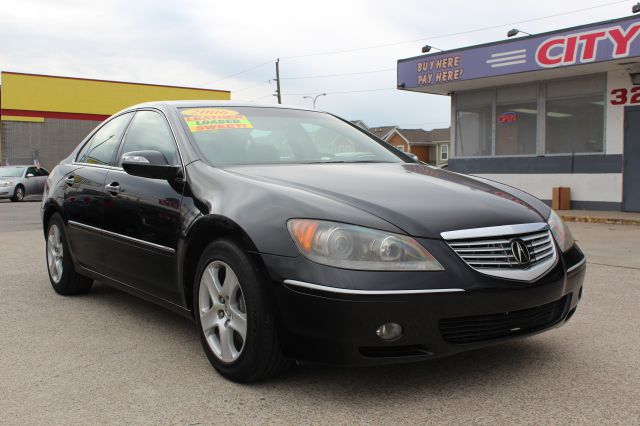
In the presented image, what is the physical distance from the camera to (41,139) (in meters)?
39.9

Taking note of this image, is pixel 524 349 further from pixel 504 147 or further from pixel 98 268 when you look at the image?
pixel 504 147

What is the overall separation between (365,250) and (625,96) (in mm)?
13352

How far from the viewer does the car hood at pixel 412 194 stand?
287 cm

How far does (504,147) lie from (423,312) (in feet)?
48.6

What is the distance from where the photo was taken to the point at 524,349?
143 inches

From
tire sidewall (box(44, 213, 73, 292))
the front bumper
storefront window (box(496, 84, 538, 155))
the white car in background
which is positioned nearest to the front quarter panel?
the front bumper

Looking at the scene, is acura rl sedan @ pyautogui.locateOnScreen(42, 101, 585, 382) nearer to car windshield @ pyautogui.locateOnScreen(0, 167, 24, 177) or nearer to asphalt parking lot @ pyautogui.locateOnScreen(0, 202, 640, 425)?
asphalt parking lot @ pyautogui.locateOnScreen(0, 202, 640, 425)

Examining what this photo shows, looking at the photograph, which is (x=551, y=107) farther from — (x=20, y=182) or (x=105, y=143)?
(x=20, y=182)

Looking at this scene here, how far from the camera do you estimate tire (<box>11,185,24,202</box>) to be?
2375 cm

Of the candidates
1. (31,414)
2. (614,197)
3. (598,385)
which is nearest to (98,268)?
(31,414)

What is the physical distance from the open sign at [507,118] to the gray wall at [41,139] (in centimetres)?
2923

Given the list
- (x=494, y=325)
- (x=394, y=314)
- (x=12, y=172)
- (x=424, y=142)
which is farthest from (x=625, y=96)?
(x=424, y=142)

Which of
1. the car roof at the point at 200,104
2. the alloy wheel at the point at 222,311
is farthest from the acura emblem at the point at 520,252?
the car roof at the point at 200,104

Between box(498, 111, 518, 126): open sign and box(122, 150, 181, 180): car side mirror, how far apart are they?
46.4 feet
